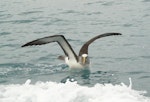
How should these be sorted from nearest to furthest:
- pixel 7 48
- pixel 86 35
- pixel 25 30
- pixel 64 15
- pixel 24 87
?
pixel 24 87 → pixel 7 48 → pixel 86 35 → pixel 25 30 → pixel 64 15

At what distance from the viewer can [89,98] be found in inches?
339

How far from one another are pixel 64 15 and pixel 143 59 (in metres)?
7.30

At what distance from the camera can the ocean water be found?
8.99 meters

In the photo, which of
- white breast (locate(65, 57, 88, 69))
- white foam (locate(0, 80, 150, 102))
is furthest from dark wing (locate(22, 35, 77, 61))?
white foam (locate(0, 80, 150, 102))

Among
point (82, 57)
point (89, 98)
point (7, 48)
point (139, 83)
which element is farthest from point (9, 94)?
point (7, 48)

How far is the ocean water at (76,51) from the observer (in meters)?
8.99

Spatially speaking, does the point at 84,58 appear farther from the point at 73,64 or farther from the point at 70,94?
the point at 70,94

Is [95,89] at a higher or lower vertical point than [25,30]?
higher

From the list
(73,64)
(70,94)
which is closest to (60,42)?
(73,64)

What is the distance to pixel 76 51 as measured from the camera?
1489cm

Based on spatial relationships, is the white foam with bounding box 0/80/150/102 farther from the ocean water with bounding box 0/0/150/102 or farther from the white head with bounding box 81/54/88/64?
the white head with bounding box 81/54/88/64

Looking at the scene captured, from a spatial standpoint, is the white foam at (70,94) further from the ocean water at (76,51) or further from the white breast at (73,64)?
the white breast at (73,64)

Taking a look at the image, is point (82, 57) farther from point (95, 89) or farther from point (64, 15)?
point (64, 15)

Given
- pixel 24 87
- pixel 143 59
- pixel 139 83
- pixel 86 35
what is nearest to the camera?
pixel 24 87
